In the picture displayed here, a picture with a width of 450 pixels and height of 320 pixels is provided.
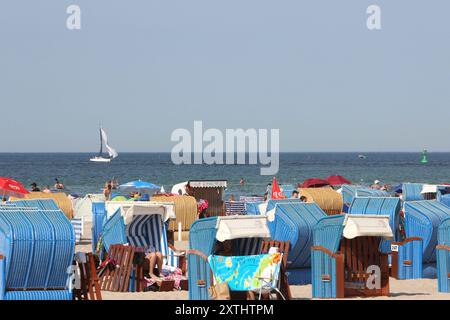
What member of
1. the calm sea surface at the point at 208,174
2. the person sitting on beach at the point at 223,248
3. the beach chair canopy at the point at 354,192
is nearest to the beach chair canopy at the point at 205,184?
the beach chair canopy at the point at 354,192

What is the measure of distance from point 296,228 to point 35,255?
3952mm

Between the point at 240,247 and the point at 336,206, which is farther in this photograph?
the point at 336,206

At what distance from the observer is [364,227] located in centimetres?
1107

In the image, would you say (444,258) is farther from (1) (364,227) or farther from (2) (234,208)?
(2) (234,208)

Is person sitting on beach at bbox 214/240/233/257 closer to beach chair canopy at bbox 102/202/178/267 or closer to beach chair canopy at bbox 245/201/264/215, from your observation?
beach chair canopy at bbox 102/202/178/267

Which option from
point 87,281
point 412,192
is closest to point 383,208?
point 87,281

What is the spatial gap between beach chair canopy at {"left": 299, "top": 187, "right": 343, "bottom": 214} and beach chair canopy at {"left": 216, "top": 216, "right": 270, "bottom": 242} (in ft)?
41.8

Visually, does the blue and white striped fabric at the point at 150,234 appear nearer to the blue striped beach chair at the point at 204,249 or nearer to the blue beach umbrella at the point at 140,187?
the blue striped beach chair at the point at 204,249

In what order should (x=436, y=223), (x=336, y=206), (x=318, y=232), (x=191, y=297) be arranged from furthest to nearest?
(x=336, y=206)
(x=436, y=223)
(x=318, y=232)
(x=191, y=297)
